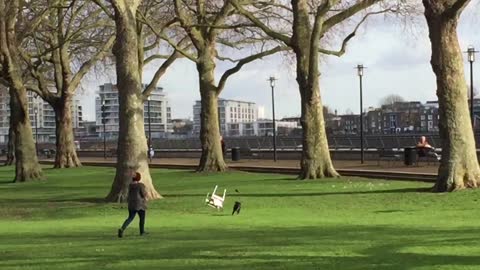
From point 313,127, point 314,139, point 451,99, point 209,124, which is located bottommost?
point 314,139

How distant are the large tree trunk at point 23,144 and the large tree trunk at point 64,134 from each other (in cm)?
1099

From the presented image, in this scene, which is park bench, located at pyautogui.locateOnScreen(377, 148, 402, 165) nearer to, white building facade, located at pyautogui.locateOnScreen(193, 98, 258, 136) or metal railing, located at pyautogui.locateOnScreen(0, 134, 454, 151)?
metal railing, located at pyautogui.locateOnScreen(0, 134, 454, 151)

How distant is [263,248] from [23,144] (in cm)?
2775

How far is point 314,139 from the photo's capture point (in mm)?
29734

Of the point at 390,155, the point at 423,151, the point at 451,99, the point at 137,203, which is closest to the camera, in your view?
the point at 137,203

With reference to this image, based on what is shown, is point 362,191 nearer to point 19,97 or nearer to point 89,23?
point 19,97

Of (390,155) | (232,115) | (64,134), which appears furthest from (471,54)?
(232,115)

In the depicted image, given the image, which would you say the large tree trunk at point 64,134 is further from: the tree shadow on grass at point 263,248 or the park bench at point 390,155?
the tree shadow on grass at point 263,248

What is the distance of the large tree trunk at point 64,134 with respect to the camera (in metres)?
48.7

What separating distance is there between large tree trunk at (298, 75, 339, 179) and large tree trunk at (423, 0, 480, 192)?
8.16m

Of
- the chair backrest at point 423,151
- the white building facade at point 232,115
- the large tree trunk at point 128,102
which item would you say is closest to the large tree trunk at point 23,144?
the large tree trunk at point 128,102

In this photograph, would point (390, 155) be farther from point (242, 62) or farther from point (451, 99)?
point (451, 99)

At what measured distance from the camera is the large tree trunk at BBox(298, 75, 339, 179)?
97.3 feet

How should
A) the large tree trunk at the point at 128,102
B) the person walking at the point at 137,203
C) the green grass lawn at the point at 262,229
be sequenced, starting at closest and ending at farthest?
the green grass lawn at the point at 262,229 < the person walking at the point at 137,203 < the large tree trunk at the point at 128,102
